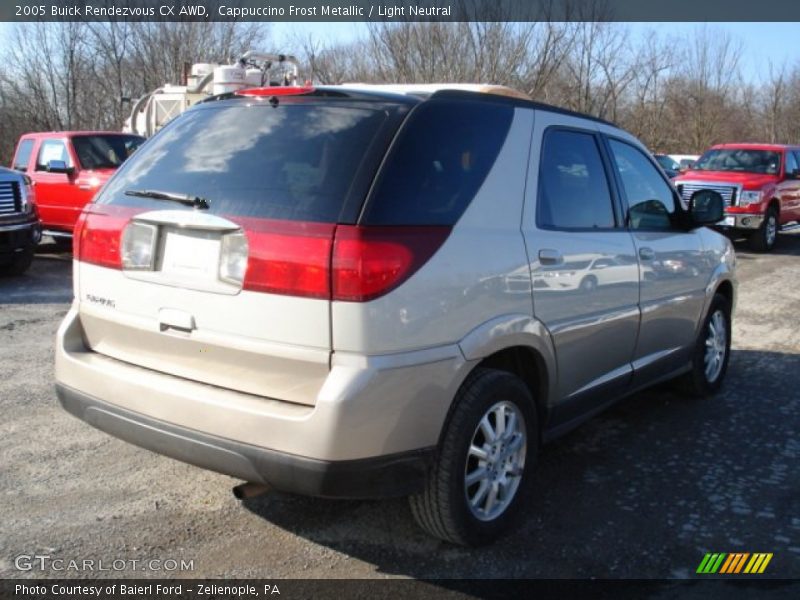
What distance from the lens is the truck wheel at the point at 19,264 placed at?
10.0 meters

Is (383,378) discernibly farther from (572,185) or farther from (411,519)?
(572,185)

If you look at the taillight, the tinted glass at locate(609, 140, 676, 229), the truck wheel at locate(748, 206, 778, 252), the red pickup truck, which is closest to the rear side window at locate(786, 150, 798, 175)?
the red pickup truck

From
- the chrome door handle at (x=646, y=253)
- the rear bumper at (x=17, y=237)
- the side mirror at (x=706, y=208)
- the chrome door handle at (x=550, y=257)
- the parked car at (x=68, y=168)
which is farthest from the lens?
the parked car at (x=68, y=168)

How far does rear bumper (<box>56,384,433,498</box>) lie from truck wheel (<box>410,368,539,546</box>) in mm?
158

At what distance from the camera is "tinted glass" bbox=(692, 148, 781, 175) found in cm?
1536

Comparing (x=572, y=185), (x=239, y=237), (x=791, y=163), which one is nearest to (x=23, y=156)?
(x=572, y=185)

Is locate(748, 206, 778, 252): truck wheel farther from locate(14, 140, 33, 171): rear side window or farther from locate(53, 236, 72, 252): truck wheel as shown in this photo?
locate(14, 140, 33, 171): rear side window

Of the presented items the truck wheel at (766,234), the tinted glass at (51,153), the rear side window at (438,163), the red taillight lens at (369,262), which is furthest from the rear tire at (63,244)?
the truck wheel at (766,234)

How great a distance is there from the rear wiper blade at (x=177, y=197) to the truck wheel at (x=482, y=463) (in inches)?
49.1

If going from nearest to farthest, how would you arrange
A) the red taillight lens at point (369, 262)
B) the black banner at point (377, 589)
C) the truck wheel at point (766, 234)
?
the red taillight lens at point (369, 262)
the black banner at point (377, 589)
the truck wheel at point (766, 234)

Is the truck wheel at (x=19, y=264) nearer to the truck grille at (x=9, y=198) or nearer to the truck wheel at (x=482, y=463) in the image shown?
the truck grille at (x=9, y=198)

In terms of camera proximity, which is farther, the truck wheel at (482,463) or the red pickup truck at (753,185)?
the red pickup truck at (753,185)

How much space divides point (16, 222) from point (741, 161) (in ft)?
43.1

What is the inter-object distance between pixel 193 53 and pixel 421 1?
10.3 metres
